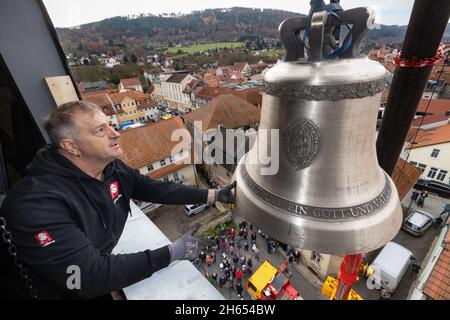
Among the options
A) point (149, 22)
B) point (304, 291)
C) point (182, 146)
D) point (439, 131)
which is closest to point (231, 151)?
point (182, 146)

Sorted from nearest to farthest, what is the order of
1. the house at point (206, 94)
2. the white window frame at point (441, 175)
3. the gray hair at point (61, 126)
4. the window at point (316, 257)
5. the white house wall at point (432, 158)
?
the gray hair at point (61, 126)
the window at point (316, 257)
the white house wall at point (432, 158)
the white window frame at point (441, 175)
the house at point (206, 94)

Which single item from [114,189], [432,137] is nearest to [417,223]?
[432,137]

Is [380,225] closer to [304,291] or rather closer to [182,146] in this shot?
[304,291]

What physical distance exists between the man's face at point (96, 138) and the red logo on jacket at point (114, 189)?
336 mm

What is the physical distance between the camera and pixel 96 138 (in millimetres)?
1669

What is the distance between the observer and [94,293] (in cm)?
135

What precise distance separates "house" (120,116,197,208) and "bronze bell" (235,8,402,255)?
46.4 ft

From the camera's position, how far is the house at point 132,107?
102 ft

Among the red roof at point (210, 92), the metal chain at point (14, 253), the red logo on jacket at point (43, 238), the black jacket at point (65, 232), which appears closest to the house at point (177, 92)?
the red roof at point (210, 92)

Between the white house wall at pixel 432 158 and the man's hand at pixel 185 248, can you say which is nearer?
the man's hand at pixel 185 248

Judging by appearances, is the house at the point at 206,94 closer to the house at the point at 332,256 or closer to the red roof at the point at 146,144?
the red roof at the point at 146,144

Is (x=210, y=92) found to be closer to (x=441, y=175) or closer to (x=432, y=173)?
(x=432, y=173)

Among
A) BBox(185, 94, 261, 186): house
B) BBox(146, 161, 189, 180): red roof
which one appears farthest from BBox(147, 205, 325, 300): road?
BBox(185, 94, 261, 186): house

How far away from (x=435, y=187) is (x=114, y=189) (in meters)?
21.4
